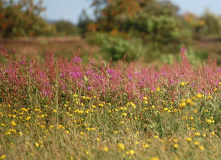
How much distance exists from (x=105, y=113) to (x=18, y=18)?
16682mm

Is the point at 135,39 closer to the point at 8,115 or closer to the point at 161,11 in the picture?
the point at 161,11

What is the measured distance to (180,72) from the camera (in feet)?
17.9

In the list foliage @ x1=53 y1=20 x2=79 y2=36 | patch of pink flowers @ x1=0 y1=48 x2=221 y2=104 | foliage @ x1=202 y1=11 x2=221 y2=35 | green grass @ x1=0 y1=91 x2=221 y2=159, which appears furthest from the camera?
foliage @ x1=53 y1=20 x2=79 y2=36

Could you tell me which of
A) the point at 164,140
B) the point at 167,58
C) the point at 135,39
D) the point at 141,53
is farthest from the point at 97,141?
the point at 135,39

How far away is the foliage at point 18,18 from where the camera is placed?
60.2ft

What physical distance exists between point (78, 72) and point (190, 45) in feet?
46.6

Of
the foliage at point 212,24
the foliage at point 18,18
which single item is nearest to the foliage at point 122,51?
the foliage at point 18,18

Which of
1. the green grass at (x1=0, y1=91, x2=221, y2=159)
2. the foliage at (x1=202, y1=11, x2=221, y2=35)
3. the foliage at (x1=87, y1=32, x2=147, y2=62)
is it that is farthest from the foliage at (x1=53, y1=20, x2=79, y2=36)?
the green grass at (x1=0, y1=91, x2=221, y2=159)

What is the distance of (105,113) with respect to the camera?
4.37 m

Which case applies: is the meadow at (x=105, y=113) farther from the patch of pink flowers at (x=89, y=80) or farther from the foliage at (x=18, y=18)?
the foliage at (x=18, y=18)

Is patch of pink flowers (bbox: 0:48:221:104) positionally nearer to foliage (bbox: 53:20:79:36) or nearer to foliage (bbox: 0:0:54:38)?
foliage (bbox: 0:0:54:38)

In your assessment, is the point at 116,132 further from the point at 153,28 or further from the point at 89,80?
the point at 153,28

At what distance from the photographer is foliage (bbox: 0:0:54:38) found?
18.3 meters

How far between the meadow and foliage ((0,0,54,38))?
1433 cm
